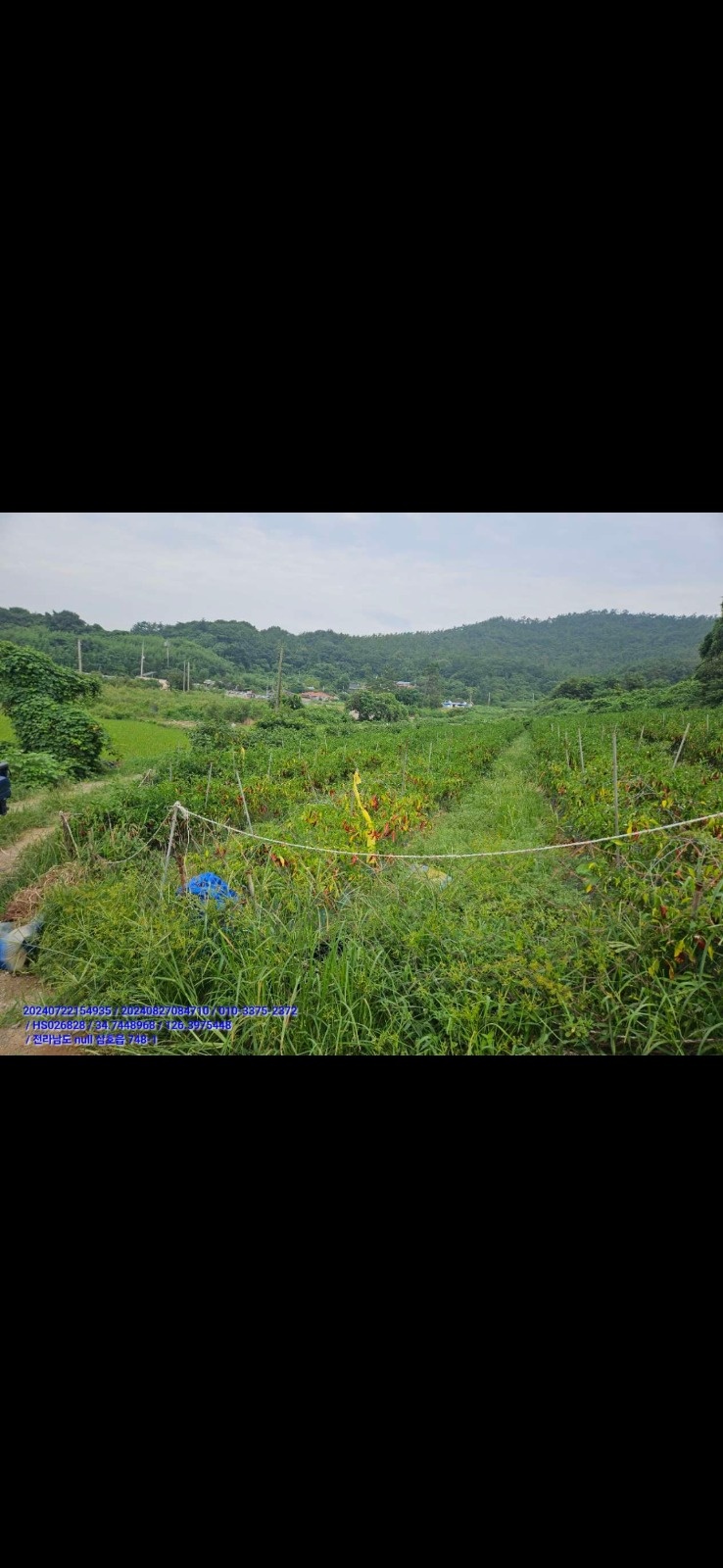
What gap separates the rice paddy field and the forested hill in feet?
0.71

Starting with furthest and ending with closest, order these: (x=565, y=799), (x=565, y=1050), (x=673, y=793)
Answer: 1. (x=565, y=799)
2. (x=673, y=793)
3. (x=565, y=1050)

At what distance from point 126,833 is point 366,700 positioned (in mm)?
1184

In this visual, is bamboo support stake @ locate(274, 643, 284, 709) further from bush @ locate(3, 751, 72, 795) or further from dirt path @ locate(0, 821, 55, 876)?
dirt path @ locate(0, 821, 55, 876)

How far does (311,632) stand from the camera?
2066 millimetres

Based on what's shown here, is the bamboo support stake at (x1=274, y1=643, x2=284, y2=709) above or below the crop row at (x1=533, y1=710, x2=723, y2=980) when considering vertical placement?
above

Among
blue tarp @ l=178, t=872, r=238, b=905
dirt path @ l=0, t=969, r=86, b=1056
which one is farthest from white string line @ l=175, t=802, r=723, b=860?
dirt path @ l=0, t=969, r=86, b=1056

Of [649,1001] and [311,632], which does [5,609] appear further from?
[649,1001]

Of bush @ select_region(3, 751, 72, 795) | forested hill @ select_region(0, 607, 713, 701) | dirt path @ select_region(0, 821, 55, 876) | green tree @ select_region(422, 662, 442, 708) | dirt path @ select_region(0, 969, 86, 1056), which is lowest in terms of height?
dirt path @ select_region(0, 969, 86, 1056)

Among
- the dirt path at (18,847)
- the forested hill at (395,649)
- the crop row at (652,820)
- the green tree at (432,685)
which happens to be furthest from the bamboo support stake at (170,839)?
the crop row at (652,820)

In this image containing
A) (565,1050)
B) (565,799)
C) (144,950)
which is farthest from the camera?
(565,799)

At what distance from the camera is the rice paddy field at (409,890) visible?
5.62ft

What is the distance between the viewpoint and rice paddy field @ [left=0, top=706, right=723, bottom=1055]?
171 centimetres

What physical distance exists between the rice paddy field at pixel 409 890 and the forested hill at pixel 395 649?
216 millimetres
